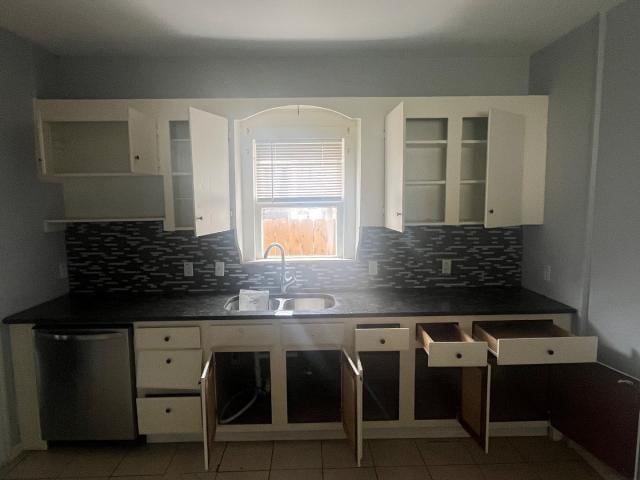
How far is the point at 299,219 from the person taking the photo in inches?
104

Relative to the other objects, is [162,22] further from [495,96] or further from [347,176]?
[495,96]

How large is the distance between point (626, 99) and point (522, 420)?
186cm

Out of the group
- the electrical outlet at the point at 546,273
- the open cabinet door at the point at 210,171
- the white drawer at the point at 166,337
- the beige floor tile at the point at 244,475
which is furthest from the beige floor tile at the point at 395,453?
the open cabinet door at the point at 210,171

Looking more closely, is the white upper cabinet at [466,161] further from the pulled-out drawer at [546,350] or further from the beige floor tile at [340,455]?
the beige floor tile at [340,455]

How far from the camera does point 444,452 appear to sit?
2.04m

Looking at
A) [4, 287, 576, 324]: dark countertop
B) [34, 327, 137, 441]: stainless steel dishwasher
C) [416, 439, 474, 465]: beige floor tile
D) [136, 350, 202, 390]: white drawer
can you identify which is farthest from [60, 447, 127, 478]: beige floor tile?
[416, 439, 474, 465]: beige floor tile

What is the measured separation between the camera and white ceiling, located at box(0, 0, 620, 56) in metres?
1.79

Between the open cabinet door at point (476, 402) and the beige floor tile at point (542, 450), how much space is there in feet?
1.11

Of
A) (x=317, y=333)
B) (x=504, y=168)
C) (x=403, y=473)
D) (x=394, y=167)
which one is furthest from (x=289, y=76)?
(x=403, y=473)

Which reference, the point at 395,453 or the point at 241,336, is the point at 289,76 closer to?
the point at 241,336

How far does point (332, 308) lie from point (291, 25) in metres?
1.67

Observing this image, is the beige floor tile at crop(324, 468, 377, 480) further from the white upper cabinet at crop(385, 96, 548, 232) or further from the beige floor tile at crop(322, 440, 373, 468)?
the white upper cabinet at crop(385, 96, 548, 232)

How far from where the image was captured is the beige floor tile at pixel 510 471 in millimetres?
1854

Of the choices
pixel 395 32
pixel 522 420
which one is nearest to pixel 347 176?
pixel 395 32
